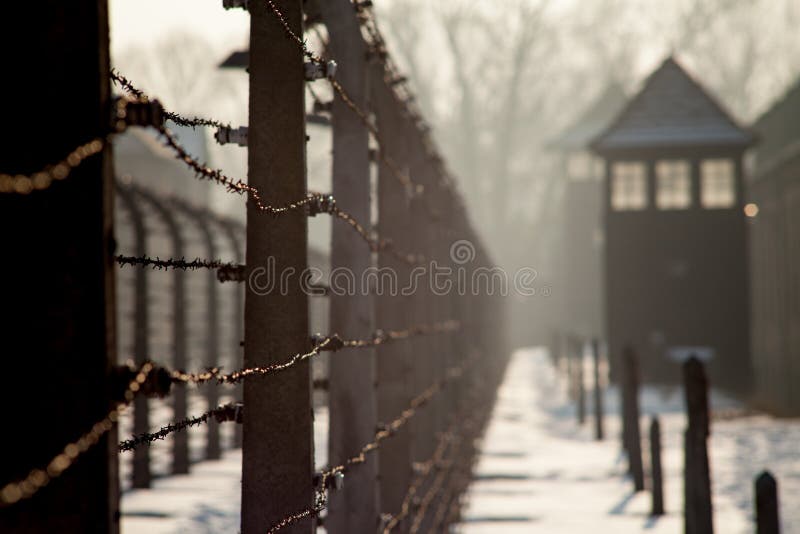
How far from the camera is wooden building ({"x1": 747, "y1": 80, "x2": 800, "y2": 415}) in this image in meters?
28.5

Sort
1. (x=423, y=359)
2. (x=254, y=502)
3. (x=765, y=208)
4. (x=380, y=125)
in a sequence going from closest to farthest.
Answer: (x=254, y=502) < (x=380, y=125) < (x=423, y=359) < (x=765, y=208)

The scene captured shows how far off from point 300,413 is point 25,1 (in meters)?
1.42

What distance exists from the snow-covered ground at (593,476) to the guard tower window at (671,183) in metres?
10.6

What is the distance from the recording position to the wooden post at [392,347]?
4.93 metres

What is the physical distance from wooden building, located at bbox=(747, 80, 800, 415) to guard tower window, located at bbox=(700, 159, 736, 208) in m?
0.80

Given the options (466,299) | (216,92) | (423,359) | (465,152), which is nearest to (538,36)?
(465,152)

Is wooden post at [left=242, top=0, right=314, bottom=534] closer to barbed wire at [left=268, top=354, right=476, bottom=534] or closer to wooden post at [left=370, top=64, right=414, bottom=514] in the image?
barbed wire at [left=268, top=354, right=476, bottom=534]

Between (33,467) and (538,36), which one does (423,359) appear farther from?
(538,36)

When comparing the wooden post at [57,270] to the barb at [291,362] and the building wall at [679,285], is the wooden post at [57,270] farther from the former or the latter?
the building wall at [679,285]

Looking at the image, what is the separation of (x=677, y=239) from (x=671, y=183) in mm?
1507

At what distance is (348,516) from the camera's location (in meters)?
3.81

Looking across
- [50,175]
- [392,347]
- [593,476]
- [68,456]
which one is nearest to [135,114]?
[50,175]

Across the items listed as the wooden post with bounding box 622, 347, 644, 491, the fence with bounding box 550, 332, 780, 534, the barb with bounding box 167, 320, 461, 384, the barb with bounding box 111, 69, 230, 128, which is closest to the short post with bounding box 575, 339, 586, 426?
the wooden post with bounding box 622, 347, 644, 491

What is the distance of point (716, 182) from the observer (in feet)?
101
